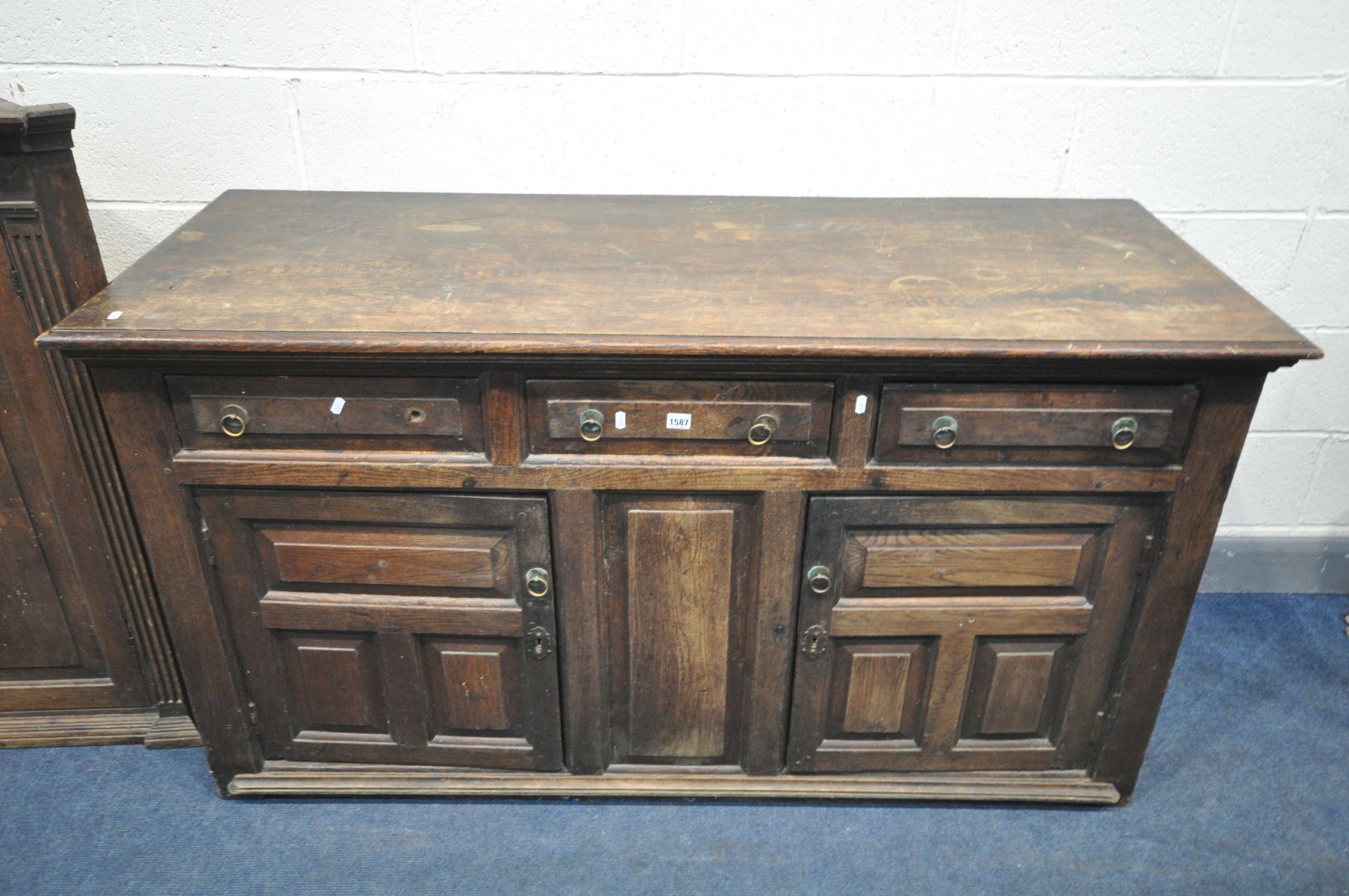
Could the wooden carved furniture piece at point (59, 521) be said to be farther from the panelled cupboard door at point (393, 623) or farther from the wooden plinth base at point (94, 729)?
A: the panelled cupboard door at point (393, 623)

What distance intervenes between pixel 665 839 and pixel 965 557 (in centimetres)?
70

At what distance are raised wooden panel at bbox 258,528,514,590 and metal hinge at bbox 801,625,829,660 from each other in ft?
1.56

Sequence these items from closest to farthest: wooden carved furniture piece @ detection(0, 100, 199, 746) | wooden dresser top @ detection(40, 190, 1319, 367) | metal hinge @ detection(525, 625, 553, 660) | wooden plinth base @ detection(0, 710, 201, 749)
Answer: wooden dresser top @ detection(40, 190, 1319, 367) < wooden carved furniture piece @ detection(0, 100, 199, 746) < metal hinge @ detection(525, 625, 553, 660) < wooden plinth base @ detection(0, 710, 201, 749)

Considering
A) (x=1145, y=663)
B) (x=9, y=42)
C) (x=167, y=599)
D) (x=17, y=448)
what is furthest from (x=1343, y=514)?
(x=9, y=42)

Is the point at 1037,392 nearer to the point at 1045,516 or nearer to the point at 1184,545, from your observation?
the point at 1045,516

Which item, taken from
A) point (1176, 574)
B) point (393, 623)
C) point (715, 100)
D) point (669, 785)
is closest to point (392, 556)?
point (393, 623)

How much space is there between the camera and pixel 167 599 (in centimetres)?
153

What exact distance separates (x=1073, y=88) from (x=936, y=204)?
325 millimetres

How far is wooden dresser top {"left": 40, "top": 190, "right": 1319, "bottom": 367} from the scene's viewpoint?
1288 mm

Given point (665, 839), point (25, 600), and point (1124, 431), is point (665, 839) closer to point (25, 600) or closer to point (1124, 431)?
point (1124, 431)

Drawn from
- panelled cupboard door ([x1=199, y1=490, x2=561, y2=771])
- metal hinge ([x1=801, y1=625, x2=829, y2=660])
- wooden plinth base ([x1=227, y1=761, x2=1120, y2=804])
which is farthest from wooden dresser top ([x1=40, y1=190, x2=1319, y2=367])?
wooden plinth base ([x1=227, y1=761, x2=1120, y2=804])

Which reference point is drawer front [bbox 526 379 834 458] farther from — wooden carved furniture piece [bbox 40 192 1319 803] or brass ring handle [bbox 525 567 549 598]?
brass ring handle [bbox 525 567 549 598]

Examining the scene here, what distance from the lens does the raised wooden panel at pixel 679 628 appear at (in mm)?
1477

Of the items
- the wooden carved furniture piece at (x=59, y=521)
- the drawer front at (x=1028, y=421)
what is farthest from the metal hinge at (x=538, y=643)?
the wooden carved furniture piece at (x=59, y=521)
